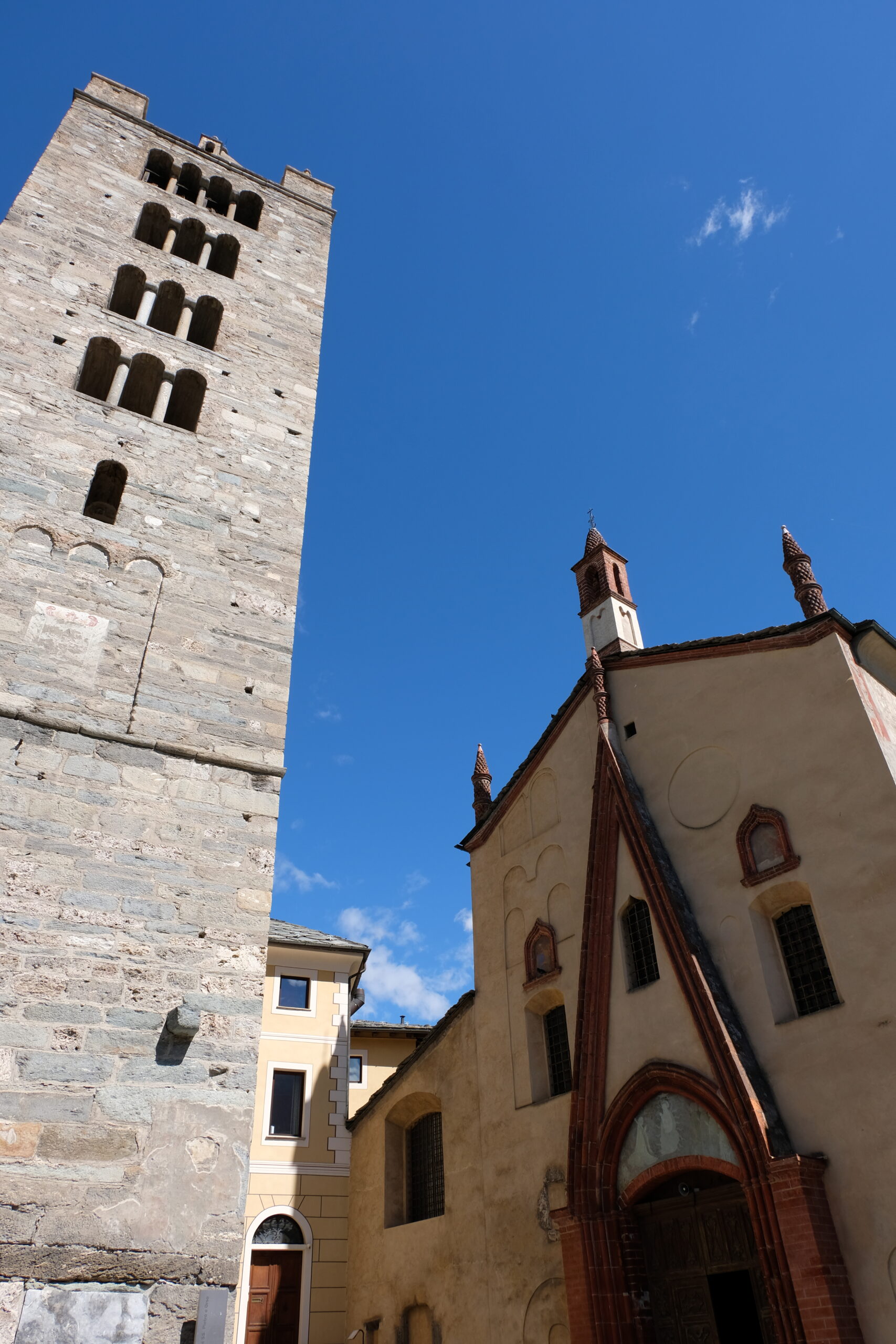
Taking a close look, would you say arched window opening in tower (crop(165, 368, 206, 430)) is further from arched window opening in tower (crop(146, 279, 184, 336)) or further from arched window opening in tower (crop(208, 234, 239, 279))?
arched window opening in tower (crop(208, 234, 239, 279))

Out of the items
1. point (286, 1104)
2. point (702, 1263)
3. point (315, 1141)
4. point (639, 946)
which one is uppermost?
point (639, 946)

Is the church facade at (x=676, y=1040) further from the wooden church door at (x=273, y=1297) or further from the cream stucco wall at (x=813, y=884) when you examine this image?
the wooden church door at (x=273, y=1297)

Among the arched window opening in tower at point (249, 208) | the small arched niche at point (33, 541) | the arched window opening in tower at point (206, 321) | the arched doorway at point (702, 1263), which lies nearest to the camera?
the small arched niche at point (33, 541)

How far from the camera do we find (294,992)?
19.8 m

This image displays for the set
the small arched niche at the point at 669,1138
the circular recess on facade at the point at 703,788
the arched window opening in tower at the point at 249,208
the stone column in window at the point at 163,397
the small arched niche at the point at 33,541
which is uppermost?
the arched window opening in tower at the point at 249,208

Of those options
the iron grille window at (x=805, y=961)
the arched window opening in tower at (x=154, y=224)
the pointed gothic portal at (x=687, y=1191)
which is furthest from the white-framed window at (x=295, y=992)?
the arched window opening in tower at (x=154, y=224)

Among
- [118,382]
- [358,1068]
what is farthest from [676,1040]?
[358,1068]

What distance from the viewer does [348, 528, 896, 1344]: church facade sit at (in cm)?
1005

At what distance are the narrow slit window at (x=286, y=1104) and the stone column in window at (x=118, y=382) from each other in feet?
48.2

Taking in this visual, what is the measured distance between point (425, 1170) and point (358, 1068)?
584 centimetres

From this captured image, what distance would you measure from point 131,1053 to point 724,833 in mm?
9370

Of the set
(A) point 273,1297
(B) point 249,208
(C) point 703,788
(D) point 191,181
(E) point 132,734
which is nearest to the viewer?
(E) point 132,734

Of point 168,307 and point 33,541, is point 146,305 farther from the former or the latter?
point 33,541

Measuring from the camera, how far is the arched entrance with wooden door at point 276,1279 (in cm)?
1605
